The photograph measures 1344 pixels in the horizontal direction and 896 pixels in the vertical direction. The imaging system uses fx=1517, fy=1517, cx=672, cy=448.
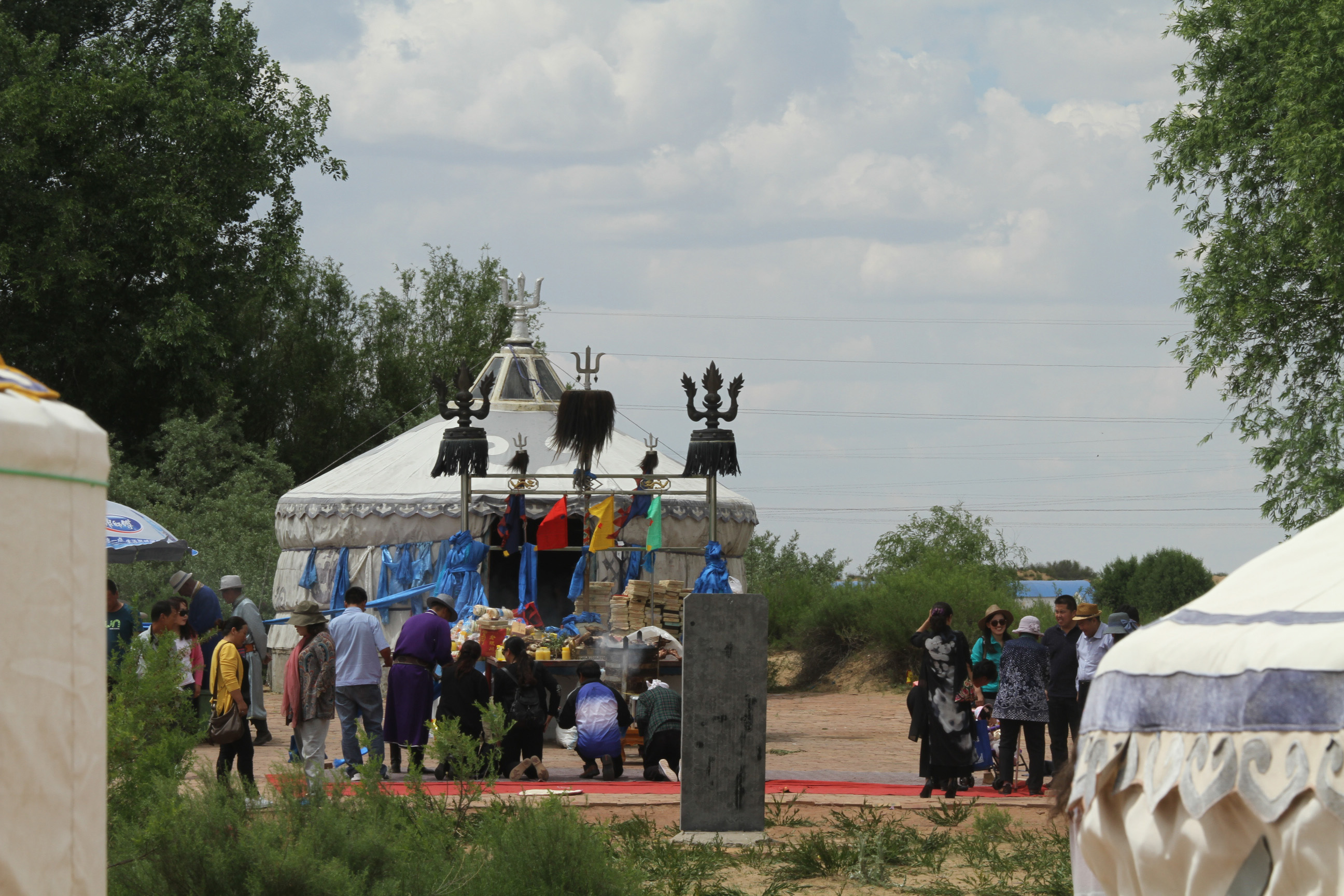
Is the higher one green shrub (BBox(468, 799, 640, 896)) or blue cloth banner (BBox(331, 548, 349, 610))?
blue cloth banner (BBox(331, 548, 349, 610))

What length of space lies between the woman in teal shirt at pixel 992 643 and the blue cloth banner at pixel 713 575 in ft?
9.21

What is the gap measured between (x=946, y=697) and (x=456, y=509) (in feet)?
24.3

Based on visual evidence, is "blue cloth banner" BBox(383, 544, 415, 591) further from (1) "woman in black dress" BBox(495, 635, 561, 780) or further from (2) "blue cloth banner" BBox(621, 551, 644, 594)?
(1) "woman in black dress" BBox(495, 635, 561, 780)

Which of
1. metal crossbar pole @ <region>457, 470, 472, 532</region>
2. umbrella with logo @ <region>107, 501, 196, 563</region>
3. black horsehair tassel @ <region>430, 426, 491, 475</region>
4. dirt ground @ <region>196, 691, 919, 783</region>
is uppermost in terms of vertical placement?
black horsehair tassel @ <region>430, 426, 491, 475</region>

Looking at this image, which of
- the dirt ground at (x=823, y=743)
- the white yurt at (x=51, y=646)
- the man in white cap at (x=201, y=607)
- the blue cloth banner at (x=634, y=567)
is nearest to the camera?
the white yurt at (x=51, y=646)

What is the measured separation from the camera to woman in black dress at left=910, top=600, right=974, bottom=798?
9516mm

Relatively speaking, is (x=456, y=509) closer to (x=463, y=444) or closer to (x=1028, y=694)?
(x=463, y=444)

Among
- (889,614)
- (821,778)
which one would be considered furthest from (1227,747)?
(889,614)

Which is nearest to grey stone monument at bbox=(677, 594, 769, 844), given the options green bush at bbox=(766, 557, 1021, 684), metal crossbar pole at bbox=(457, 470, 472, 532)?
metal crossbar pole at bbox=(457, 470, 472, 532)

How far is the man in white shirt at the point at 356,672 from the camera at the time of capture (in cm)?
1002

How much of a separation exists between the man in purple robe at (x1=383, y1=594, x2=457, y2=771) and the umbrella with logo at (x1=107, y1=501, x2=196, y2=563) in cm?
351

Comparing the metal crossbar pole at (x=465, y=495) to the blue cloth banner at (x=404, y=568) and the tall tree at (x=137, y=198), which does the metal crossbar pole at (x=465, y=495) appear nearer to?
the blue cloth banner at (x=404, y=568)

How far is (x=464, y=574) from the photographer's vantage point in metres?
14.6

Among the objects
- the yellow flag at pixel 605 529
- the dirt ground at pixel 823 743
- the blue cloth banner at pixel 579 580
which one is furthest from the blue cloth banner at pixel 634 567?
the dirt ground at pixel 823 743
